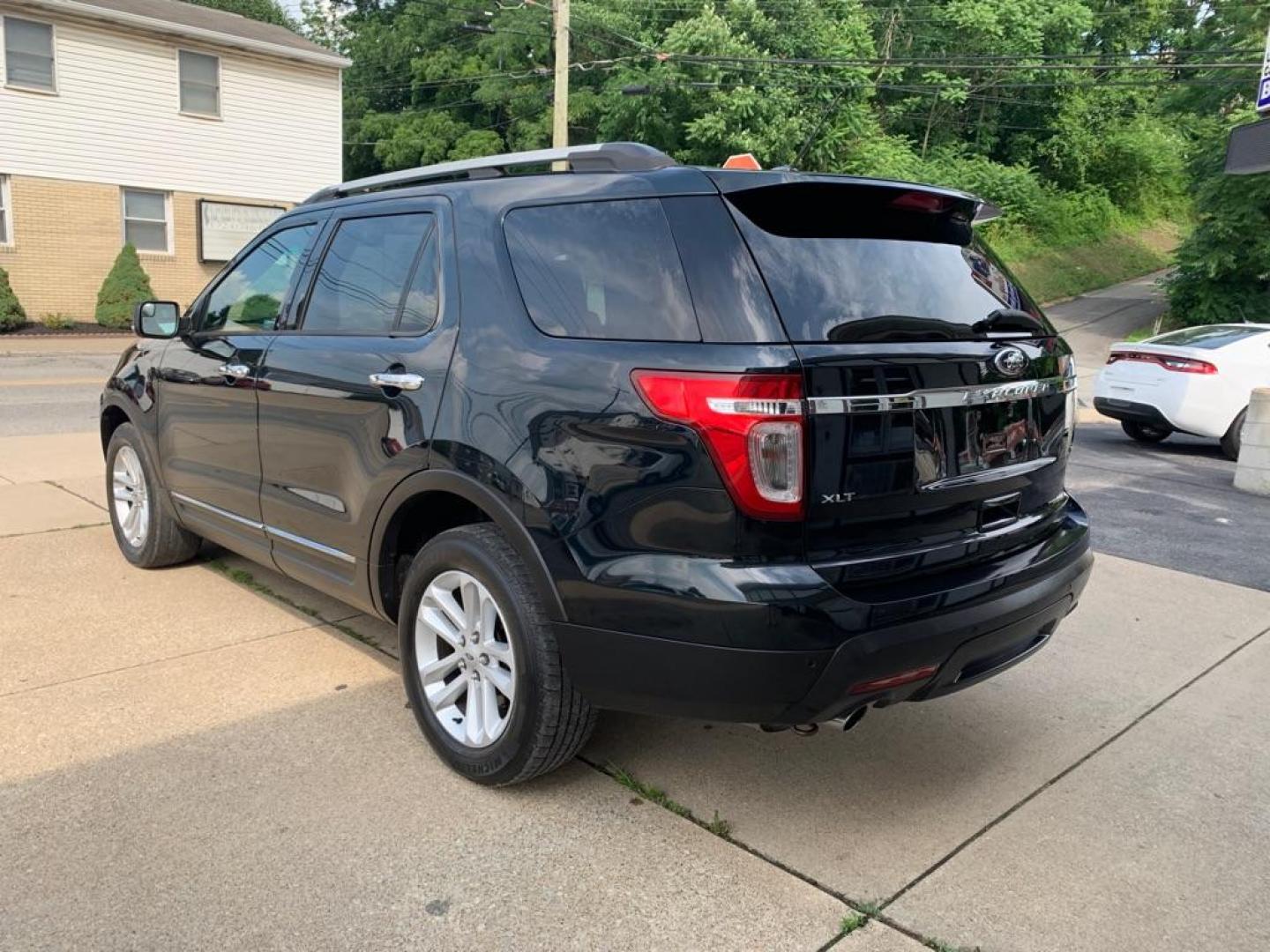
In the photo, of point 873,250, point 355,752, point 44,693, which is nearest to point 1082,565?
point 873,250

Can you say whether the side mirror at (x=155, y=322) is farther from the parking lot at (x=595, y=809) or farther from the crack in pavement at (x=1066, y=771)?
the crack in pavement at (x=1066, y=771)

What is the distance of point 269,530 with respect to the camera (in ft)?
13.2

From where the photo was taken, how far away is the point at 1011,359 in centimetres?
299

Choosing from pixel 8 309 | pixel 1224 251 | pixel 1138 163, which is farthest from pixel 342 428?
pixel 1138 163

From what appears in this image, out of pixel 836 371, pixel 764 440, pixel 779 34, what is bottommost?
pixel 764 440

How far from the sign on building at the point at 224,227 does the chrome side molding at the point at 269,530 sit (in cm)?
1966

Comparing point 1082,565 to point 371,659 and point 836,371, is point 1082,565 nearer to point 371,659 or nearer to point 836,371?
point 836,371

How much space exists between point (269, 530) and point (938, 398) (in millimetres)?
2631

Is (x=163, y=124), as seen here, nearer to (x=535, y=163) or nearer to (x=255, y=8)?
(x=535, y=163)

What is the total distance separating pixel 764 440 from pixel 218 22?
82.7 ft

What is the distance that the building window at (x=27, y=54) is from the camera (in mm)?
19547

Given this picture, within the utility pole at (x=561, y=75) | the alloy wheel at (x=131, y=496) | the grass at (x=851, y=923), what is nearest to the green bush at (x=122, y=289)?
the utility pole at (x=561, y=75)

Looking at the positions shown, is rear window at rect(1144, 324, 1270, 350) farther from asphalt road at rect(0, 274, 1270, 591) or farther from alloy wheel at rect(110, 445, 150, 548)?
alloy wheel at rect(110, 445, 150, 548)

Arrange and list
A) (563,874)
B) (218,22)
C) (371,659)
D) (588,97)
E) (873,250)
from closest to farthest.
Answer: (563,874)
(873,250)
(371,659)
(218,22)
(588,97)
